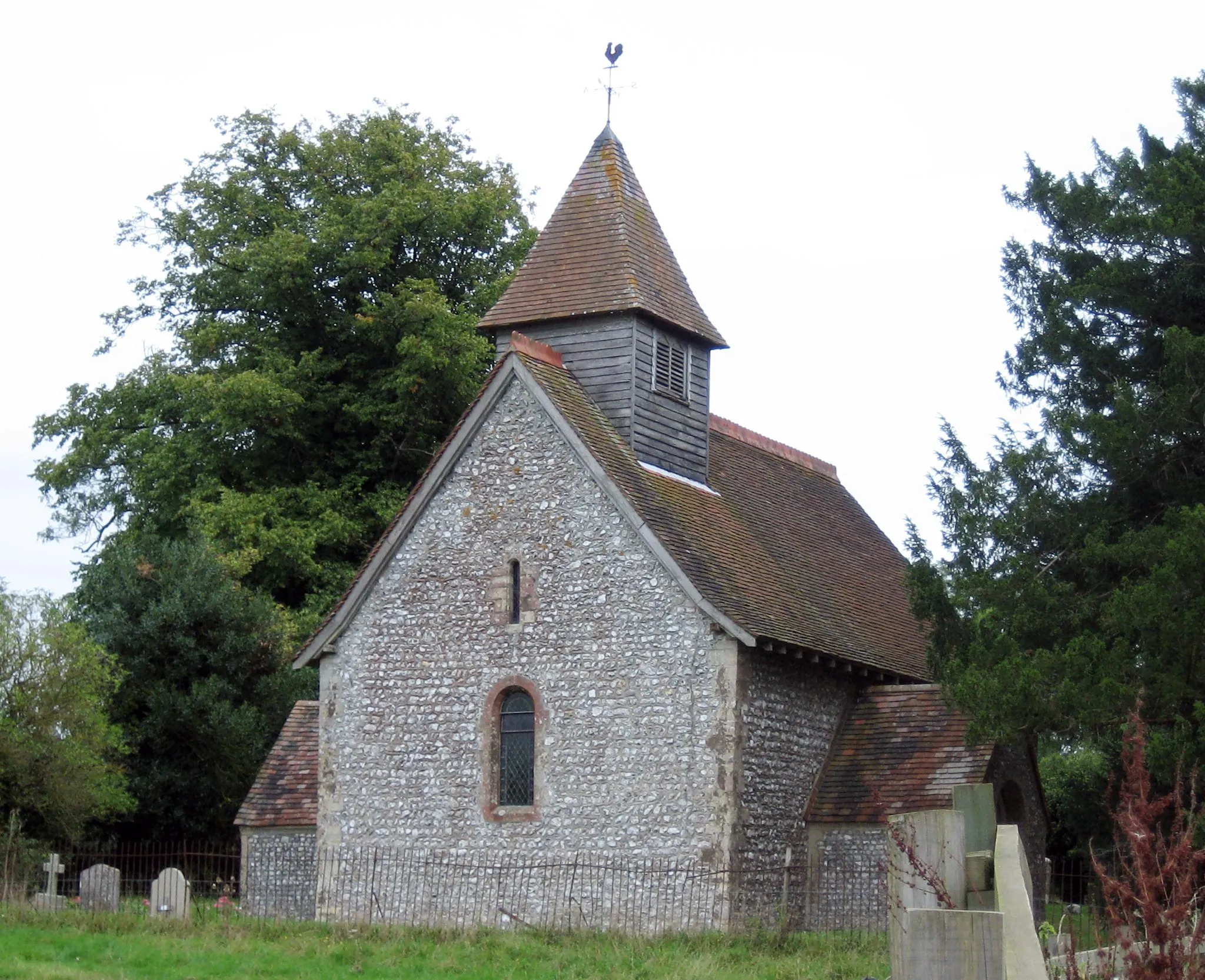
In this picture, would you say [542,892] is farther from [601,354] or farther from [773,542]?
[601,354]

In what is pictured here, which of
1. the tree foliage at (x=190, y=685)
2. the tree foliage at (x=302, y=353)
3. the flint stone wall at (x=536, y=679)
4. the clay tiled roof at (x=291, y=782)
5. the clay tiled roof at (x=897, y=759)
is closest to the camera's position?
the flint stone wall at (x=536, y=679)

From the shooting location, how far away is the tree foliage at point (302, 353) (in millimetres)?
33719

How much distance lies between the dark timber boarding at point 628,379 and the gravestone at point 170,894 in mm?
8358

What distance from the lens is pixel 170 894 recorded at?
2081 centimetres

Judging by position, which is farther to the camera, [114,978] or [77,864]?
[77,864]

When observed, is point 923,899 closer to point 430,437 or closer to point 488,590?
point 488,590

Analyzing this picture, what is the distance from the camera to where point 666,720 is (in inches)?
807

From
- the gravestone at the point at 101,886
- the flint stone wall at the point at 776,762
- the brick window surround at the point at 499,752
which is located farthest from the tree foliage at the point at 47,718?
the flint stone wall at the point at 776,762

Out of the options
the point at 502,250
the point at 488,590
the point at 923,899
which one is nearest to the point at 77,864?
the point at 488,590

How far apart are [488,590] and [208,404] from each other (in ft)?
48.3

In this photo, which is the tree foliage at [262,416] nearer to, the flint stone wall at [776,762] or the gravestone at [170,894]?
the gravestone at [170,894]

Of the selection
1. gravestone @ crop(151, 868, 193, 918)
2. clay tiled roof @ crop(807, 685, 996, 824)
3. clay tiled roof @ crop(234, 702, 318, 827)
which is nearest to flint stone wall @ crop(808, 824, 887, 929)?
clay tiled roof @ crop(807, 685, 996, 824)

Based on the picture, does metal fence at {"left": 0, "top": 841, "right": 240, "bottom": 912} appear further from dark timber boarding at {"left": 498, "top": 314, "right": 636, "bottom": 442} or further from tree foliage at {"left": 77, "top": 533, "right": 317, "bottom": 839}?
dark timber boarding at {"left": 498, "top": 314, "right": 636, "bottom": 442}

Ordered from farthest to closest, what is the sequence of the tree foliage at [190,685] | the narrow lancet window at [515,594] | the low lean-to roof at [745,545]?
the tree foliage at [190,685]
the narrow lancet window at [515,594]
the low lean-to roof at [745,545]
